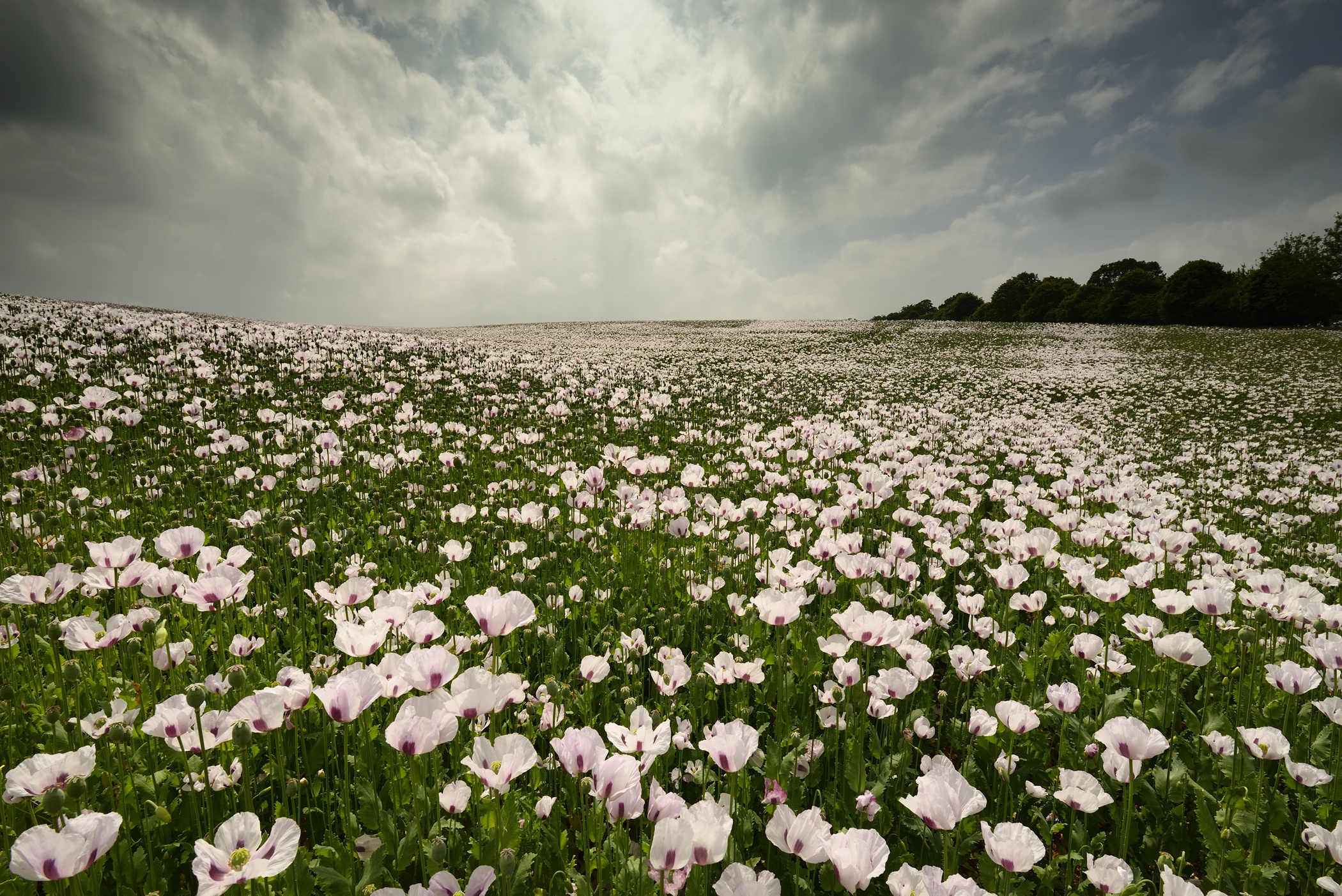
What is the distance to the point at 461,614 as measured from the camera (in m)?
3.82

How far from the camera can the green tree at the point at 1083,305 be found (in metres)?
61.6

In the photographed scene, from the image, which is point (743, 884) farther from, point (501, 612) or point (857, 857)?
point (501, 612)

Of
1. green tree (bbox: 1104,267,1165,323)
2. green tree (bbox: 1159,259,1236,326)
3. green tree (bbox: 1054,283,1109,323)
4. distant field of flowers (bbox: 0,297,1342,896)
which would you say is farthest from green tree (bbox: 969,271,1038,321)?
distant field of flowers (bbox: 0,297,1342,896)

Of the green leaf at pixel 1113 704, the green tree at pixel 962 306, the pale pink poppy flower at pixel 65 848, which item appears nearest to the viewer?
the pale pink poppy flower at pixel 65 848

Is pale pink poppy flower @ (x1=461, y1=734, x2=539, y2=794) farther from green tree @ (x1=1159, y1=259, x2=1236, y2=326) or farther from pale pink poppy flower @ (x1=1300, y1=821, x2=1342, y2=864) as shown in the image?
green tree @ (x1=1159, y1=259, x2=1236, y2=326)

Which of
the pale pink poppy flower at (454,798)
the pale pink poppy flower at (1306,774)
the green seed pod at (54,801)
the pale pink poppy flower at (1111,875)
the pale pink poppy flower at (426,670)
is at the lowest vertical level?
the pale pink poppy flower at (1306,774)

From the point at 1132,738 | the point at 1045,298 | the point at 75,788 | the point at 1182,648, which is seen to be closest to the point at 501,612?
the point at 75,788

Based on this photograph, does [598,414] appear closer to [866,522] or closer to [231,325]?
[866,522]

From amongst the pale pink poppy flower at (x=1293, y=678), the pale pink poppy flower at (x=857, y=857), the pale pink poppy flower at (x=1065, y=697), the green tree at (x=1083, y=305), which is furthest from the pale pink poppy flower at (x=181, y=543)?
the green tree at (x=1083, y=305)

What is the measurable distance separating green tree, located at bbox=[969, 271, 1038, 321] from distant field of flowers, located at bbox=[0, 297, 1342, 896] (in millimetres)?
77905

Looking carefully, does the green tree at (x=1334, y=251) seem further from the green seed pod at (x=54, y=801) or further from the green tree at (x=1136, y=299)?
the green seed pod at (x=54, y=801)

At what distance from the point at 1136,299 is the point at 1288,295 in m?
12.0

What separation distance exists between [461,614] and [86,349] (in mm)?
14849

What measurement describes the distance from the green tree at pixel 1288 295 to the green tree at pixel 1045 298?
18.4 m
